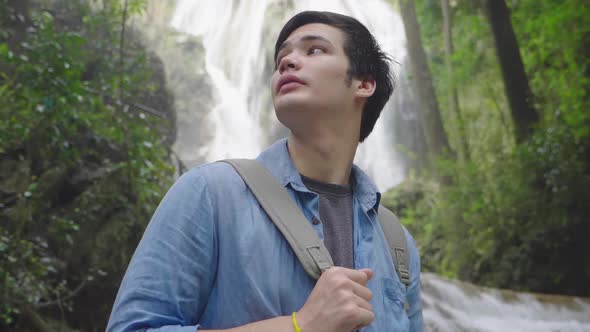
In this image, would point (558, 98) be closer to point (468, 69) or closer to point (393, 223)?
point (468, 69)

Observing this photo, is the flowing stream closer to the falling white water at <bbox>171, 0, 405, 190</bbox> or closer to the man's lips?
the falling white water at <bbox>171, 0, 405, 190</bbox>

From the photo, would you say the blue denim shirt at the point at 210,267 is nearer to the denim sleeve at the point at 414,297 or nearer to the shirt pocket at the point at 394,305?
the shirt pocket at the point at 394,305

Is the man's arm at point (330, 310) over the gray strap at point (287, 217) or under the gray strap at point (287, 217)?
under

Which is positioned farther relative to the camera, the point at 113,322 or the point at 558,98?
the point at 558,98

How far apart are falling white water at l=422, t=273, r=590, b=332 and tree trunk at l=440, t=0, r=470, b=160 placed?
456cm

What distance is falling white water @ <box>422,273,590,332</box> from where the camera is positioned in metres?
5.14

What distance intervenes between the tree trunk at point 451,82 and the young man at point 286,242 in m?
9.04

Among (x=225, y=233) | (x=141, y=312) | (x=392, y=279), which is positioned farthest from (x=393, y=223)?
(x=141, y=312)

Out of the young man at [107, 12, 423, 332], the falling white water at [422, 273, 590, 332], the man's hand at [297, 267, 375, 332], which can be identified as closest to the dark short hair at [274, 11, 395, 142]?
the young man at [107, 12, 423, 332]

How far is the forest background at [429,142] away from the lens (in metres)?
4.50

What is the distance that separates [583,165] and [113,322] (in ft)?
22.9

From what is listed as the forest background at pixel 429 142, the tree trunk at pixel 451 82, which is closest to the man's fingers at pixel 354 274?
the forest background at pixel 429 142

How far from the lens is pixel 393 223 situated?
1.57 metres

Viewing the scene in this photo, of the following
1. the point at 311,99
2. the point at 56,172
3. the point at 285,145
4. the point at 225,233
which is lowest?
the point at 56,172
